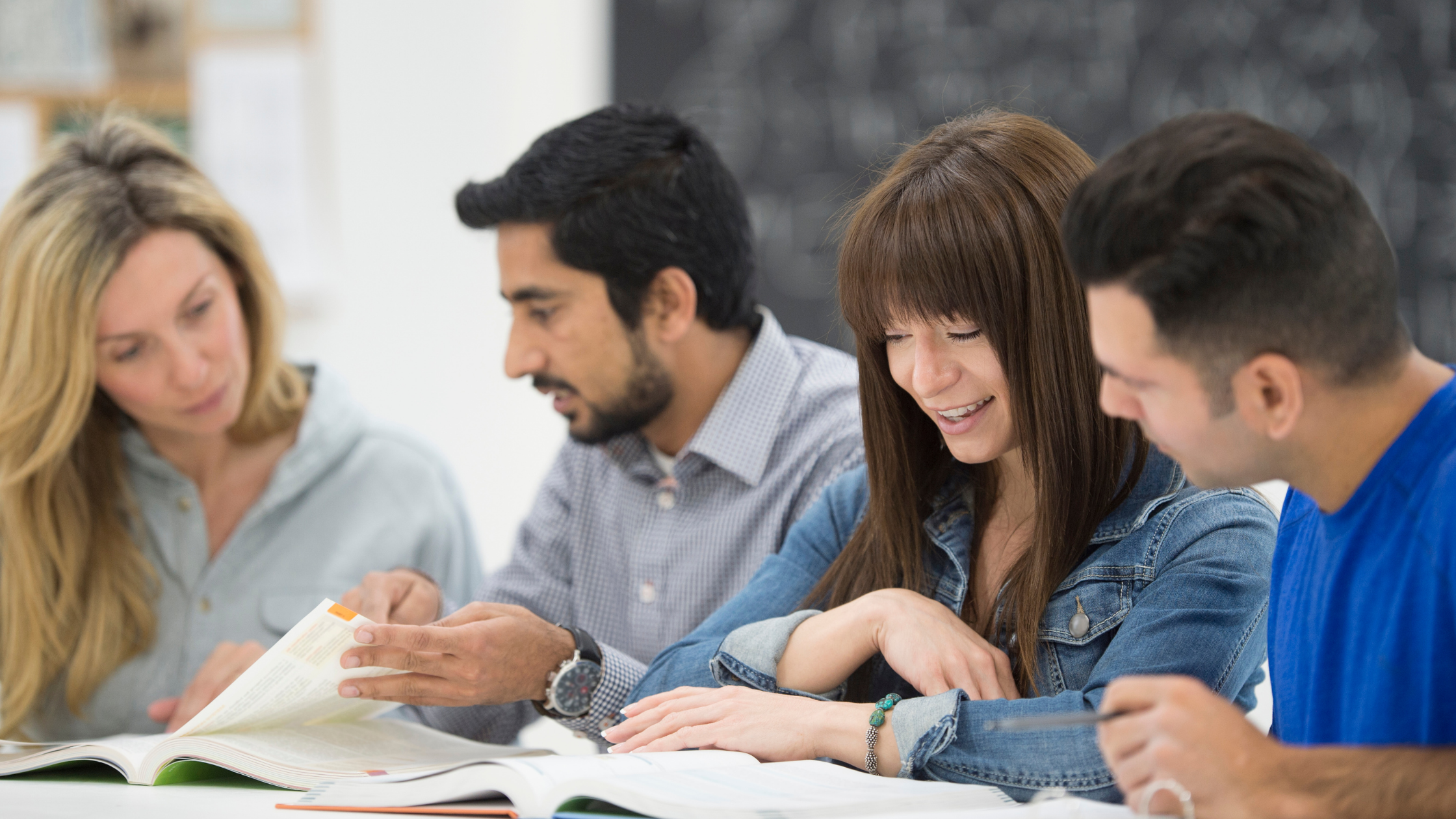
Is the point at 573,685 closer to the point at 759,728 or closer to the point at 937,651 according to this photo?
the point at 759,728

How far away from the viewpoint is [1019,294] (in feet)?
3.92

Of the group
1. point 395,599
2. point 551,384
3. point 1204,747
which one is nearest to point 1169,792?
point 1204,747

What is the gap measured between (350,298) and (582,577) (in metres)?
1.51

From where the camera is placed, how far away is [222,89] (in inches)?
120

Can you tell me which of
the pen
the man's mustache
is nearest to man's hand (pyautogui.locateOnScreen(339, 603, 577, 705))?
the man's mustache

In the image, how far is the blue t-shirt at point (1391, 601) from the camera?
84 centimetres

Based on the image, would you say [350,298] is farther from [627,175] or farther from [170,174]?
[627,175]

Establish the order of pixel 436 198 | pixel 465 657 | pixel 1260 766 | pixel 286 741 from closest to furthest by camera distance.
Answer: pixel 1260 766
pixel 286 741
pixel 465 657
pixel 436 198

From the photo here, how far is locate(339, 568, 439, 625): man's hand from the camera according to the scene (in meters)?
1.66

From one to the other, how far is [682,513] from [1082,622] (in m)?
0.82

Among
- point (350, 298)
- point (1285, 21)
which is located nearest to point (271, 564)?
point (350, 298)

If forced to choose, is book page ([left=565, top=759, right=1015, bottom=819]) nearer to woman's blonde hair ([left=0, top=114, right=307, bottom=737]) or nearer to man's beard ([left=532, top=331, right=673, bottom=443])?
man's beard ([left=532, top=331, right=673, bottom=443])

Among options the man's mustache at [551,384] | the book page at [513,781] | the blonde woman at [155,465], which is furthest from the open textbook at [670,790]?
the man's mustache at [551,384]

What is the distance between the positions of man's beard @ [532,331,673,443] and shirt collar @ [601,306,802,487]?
58 mm
